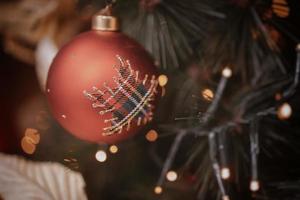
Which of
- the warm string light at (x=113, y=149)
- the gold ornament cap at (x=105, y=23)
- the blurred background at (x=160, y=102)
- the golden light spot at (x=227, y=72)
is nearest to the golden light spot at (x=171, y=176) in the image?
the blurred background at (x=160, y=102)

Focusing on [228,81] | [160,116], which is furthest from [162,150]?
[228,81]

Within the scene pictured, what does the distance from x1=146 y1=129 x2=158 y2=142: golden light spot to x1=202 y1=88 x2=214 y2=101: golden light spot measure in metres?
0.12

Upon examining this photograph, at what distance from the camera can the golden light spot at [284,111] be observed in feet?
2.41

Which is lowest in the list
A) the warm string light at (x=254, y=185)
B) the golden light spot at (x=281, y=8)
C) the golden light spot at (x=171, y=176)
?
the warm string light at (x=254, y=185)

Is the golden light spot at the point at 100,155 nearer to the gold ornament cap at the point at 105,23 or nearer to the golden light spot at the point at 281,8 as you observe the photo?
the gold ornament cap at the point at 105,23

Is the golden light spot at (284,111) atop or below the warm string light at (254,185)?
atop

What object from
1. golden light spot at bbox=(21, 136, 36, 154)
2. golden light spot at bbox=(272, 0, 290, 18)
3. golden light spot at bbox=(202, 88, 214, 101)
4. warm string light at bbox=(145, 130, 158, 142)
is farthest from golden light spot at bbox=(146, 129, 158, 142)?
golden light spot at bbox=(272, 0, 290, 18)

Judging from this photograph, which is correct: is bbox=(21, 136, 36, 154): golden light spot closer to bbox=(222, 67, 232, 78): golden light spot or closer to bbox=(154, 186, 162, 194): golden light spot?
bbox=(154, 186, 162, 194): golden light spot

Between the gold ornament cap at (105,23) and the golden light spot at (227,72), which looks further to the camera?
the golden light spot at (227,72)

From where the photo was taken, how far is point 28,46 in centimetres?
72

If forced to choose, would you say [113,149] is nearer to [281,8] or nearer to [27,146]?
[27,146]

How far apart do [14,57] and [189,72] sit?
0.33 metres

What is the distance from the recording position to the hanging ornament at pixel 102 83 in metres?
0.55

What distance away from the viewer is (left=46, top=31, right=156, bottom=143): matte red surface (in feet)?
1.80
